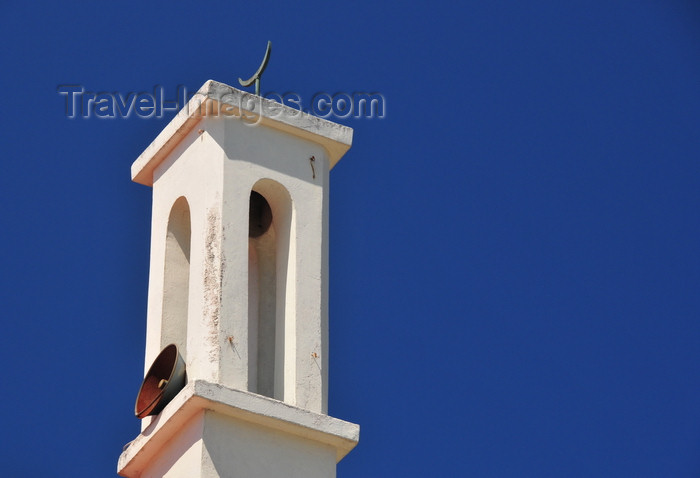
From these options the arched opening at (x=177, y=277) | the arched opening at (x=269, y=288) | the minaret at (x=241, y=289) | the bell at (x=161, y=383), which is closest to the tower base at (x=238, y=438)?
the minaret at (x=241, y=289)

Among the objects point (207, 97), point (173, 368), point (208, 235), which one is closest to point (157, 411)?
point (173, 368)

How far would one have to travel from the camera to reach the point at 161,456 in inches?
738

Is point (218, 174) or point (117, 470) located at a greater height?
point (218, 174)

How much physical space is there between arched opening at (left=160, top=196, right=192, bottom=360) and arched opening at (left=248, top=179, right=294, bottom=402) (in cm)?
62

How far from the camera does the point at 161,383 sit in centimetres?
1909

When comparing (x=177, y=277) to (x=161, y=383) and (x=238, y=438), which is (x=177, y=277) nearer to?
(x=161, y=383)

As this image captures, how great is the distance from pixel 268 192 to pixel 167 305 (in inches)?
56.1

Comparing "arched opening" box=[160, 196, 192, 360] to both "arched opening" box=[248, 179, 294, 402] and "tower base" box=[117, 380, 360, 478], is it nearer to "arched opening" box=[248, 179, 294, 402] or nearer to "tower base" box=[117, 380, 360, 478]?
"arched opening" box=[248, 179, 294, 402]

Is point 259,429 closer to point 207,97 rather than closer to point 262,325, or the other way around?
point 262,325

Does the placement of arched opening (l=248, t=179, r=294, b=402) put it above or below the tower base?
above

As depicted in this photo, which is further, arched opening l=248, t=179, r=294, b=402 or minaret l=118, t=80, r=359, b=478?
arched opening l=248, t=179, r=294, b=402

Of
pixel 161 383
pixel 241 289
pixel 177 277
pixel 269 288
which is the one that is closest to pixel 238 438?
pixel 161 383

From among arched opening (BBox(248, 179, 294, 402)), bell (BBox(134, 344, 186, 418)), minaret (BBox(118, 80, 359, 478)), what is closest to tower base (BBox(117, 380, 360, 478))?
minaret (BBox(118, 80, 359, 478))

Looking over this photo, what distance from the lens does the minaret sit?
18.3 metres
